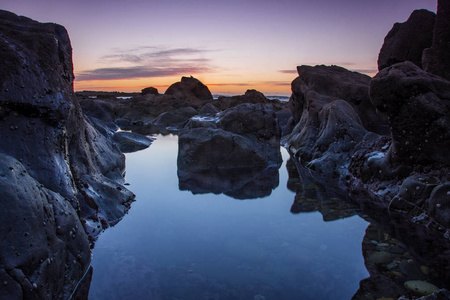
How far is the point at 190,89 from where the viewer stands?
36594 mm

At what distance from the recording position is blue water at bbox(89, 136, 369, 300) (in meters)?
3.55

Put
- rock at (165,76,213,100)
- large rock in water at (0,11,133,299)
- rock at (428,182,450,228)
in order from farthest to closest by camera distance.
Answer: rock at (165,76,213,100), rock at (428,182,450,228), large rock in water at (0,11,133,299)

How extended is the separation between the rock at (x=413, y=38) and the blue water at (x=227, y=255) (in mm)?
9261

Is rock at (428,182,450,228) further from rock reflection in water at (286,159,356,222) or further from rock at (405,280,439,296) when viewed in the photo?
rock at (405,280,439,296)

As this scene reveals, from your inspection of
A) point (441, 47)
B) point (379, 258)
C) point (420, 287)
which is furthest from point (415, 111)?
point (441, 47)

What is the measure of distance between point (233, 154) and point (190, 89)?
92.6 feet

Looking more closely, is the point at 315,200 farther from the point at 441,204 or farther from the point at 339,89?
the point at 339,89

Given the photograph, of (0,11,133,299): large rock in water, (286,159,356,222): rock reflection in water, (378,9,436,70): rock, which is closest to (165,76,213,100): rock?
(378,9,436,70): rock

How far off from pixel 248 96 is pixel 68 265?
2505cm

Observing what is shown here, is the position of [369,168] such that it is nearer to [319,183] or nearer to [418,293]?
[319,183]

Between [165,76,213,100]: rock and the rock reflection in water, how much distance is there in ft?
91.7

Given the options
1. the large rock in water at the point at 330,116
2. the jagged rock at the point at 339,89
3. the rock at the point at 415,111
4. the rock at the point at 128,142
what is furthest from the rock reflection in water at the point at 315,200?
the rock at the point at 128,142

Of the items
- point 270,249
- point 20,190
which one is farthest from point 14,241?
point 270,249

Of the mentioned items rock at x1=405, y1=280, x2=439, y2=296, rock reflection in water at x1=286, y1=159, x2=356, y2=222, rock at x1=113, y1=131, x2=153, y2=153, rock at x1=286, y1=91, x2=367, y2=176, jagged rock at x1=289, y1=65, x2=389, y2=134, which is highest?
jagged rock at x1=289, y1=65, x2=389, y2=134
